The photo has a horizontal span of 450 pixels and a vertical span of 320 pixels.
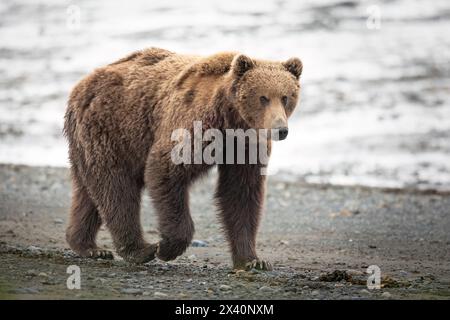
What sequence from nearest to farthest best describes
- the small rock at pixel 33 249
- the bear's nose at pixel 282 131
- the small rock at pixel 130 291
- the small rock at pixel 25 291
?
the small rock at pixel 25 291 < the small rock at pixel 130 291 < the bear's nose at pixel 282 131 < the small rock at pixel 33 249

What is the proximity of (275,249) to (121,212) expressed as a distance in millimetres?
2152

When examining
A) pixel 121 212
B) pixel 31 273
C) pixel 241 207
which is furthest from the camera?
pixel 121 212

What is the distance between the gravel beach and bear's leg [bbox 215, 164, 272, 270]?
206 millimetres

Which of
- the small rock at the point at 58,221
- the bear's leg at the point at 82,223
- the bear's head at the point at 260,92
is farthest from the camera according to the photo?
the small rock at the point at 58,221

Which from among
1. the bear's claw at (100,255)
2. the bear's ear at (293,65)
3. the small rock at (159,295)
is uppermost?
the bear's ear at (293,65)

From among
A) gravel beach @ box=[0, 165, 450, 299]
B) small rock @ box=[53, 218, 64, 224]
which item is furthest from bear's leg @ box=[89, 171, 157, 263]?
small rock @ box=[53, 218, 64, 224]

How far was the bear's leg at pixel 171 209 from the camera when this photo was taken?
7973mm

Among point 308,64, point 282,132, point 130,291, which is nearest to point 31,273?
point 130,291

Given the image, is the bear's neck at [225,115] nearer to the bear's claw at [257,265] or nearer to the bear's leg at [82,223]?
the bear's claw at [257,265]

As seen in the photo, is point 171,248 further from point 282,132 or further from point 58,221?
point 58,221

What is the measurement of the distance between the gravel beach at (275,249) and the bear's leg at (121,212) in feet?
0.69

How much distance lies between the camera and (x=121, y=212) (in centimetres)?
848

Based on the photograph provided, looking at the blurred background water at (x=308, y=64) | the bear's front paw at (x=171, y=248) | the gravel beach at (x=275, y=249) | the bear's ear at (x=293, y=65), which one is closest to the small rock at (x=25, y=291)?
the gravel beach at (x=275, y=249)

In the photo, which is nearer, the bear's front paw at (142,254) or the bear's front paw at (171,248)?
the bear's front paw at (171,248)
